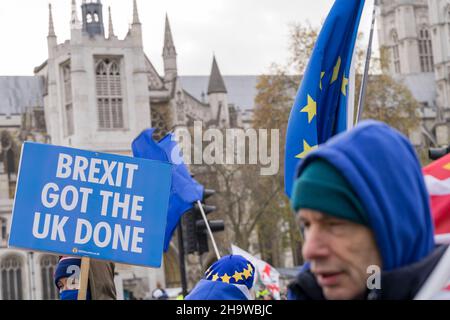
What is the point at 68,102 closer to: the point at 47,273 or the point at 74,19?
the point at 74,19

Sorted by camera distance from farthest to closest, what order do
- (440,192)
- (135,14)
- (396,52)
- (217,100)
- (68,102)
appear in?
1. (396,52)
2. (217,100)
3. (135,14)
4. (68,102)
5. (440,192)

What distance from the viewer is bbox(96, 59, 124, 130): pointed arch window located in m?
50.9

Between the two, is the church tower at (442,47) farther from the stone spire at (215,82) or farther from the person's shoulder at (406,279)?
the person's shoulder at (406,279)

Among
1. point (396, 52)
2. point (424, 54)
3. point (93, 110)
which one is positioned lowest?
point (93, 110)

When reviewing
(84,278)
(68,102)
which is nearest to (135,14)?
(68,102)

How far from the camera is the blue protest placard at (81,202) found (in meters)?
4.33

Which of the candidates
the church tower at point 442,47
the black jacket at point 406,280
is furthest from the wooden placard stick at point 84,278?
the church tower at point 442,47

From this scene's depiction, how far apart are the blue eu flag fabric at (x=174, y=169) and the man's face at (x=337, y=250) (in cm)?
753

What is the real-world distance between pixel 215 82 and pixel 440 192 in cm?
5477

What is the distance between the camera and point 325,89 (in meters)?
5.18

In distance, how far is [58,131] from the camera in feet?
172
